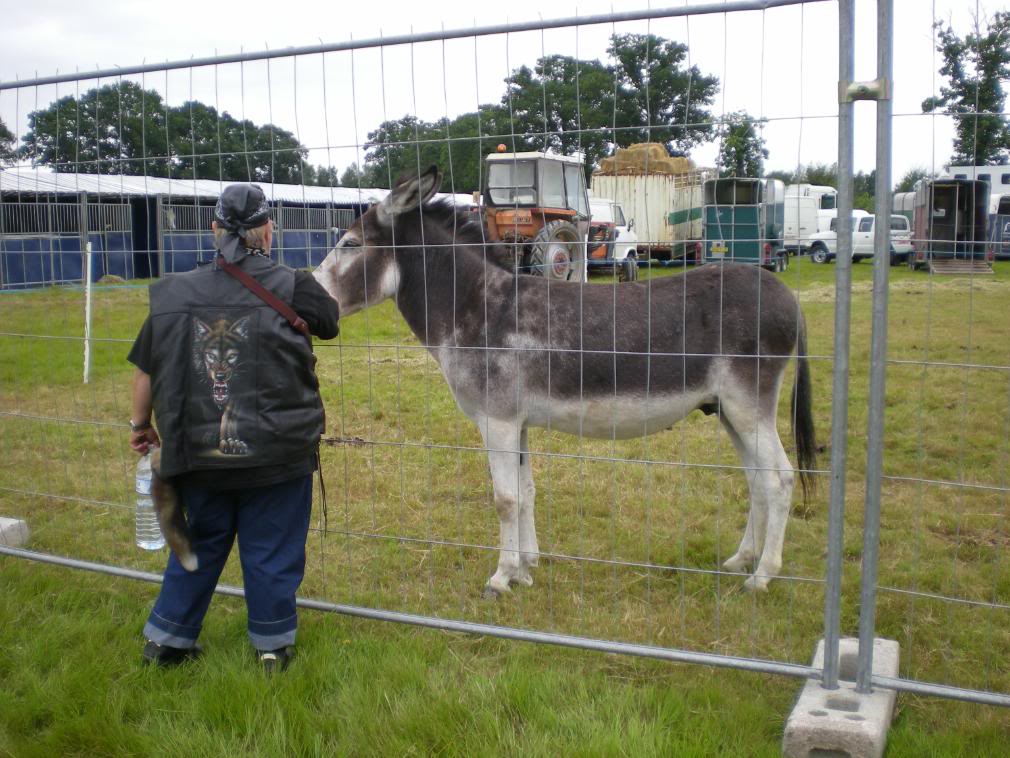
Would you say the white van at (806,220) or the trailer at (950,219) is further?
the white van at (806,220)

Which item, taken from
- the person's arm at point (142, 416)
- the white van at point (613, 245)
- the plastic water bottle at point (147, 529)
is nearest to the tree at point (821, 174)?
the white van at point (613, 245)

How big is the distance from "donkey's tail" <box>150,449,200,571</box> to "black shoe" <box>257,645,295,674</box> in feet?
1.68

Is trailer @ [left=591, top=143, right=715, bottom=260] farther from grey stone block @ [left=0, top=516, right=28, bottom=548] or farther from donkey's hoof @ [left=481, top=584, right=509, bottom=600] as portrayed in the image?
grey stone block @ [left=0, top=516, right=28, bottom=548]

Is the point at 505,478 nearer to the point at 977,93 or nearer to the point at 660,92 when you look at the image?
the point at 660,92

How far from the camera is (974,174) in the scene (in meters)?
3.06

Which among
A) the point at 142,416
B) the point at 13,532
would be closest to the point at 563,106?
the point at 142,416

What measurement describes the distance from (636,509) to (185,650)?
3.29m

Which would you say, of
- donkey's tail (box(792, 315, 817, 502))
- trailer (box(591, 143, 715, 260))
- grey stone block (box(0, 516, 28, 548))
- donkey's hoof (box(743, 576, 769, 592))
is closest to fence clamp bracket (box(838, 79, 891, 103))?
trailer (box(591, 143, 715, 260))

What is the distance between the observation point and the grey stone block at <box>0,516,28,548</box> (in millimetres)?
5523

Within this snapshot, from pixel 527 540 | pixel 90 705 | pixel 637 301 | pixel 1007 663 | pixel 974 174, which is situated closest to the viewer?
pixel 974 174

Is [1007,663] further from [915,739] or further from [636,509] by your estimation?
[636,509]

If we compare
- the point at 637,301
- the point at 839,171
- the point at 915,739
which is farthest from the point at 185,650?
the point at 839,171

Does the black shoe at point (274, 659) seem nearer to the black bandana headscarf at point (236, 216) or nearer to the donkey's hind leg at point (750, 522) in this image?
the black bandana headscarf at point (236, 216)

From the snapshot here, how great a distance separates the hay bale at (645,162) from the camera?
3.56m
